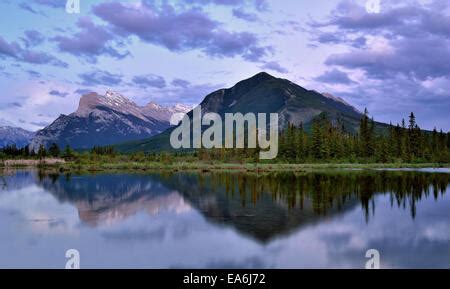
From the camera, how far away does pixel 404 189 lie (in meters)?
44.9

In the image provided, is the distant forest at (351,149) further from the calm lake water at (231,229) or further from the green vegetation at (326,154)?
the calm lake water at (231,229)

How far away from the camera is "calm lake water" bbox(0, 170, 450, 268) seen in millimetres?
18938

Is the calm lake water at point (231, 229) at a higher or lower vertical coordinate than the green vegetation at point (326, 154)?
lower

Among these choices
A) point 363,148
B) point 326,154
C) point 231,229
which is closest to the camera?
point 231,229

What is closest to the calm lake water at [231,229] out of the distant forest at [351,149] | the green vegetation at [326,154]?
the green vegetation at [326,154]

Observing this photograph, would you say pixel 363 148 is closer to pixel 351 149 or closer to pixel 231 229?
pixel 351 149

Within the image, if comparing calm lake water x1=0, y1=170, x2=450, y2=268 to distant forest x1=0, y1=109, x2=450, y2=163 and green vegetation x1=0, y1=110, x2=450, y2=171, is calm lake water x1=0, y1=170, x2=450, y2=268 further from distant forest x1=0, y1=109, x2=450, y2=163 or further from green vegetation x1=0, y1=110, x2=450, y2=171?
distant forest x1=0, y1=109, x2=450, y2=163

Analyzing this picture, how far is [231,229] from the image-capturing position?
81.0 feet

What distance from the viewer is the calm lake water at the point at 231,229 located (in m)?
18.9

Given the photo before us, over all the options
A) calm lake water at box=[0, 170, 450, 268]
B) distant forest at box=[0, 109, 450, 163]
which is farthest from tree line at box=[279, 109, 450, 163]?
calm lake water at box=[0, 170, 450, 268]

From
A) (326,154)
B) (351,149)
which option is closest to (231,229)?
(326,154)

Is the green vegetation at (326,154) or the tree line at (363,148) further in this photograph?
the tree line at (363,148)
